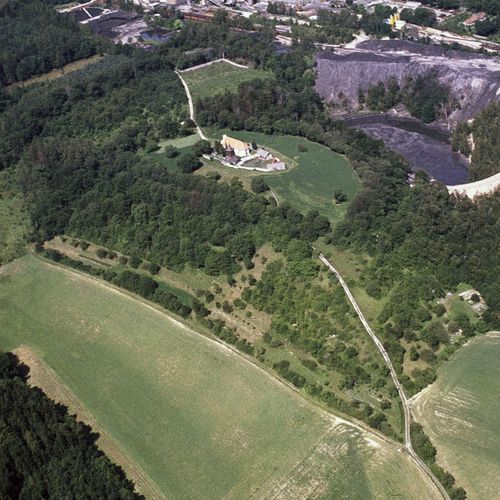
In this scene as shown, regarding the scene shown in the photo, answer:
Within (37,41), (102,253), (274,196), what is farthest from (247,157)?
(37,41)

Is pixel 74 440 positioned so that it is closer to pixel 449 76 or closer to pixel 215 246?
pixel 215 246

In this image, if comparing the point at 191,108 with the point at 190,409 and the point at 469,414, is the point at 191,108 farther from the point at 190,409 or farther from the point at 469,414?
the point at 469,414

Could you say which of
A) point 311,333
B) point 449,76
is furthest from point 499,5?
point 311,333

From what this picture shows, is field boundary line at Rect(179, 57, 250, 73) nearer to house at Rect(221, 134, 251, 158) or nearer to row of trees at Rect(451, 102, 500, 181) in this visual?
house at Rect(221, 134, 251, 158)

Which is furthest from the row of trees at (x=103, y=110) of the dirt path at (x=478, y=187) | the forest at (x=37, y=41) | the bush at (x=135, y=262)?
the dirt path at (x=478, y=187)

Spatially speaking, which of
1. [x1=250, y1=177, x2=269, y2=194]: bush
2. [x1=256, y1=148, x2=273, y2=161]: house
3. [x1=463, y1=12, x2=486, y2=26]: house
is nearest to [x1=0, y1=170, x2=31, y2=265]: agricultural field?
[x1=250, y1=177, x2=269, y2=194]: bush
